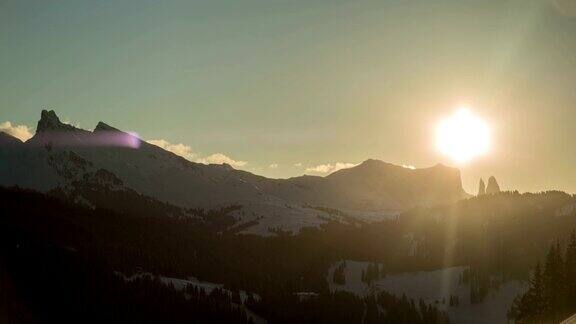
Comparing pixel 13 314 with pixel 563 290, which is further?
pixel 13 314

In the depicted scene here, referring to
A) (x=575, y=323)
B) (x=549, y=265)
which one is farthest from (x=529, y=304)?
(x=575, y=323)

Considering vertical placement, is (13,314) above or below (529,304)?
below

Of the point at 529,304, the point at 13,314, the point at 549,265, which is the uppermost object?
the point at 549,265

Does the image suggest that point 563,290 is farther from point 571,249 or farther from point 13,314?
point 13,314

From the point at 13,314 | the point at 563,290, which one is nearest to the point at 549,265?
the point at 563,290

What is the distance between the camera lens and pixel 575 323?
3048 centimetres

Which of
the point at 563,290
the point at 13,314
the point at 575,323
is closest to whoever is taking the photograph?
the point at 575,323

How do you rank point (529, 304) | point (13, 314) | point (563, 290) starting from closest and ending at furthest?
point (563, 290), point (529, 304), point (13, 314)

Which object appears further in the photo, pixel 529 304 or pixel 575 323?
pixel 529 304

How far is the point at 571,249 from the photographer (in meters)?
147

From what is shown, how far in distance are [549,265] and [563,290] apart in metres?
7.62

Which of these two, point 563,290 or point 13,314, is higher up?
point 563,290

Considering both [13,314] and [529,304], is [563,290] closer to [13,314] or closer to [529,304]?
[529,304]

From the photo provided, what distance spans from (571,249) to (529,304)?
17.5m
